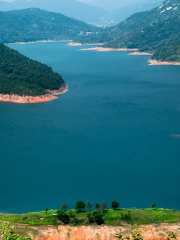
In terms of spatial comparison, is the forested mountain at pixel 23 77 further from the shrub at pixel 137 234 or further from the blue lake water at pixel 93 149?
the shrub at pixel 137 234

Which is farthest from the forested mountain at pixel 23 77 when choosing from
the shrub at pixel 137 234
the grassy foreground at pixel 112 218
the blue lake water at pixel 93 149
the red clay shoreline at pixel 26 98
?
the shrub at pixel 137 234

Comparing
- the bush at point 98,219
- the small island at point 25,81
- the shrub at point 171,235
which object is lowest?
the shrub at point 171,235

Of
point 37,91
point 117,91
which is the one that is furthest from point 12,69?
point 117,91

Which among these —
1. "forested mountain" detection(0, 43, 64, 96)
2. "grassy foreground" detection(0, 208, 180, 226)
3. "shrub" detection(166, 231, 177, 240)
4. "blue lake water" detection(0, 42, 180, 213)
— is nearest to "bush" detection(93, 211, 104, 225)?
"grassy foreground" detection(0, 208, 180, 226)

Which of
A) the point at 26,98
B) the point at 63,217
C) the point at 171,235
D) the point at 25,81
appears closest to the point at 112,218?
the point at 63,217

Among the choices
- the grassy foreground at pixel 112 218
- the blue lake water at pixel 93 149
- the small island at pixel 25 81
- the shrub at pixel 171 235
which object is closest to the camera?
the shrub at pixel 171 235

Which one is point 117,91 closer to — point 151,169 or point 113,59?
point 151,169
